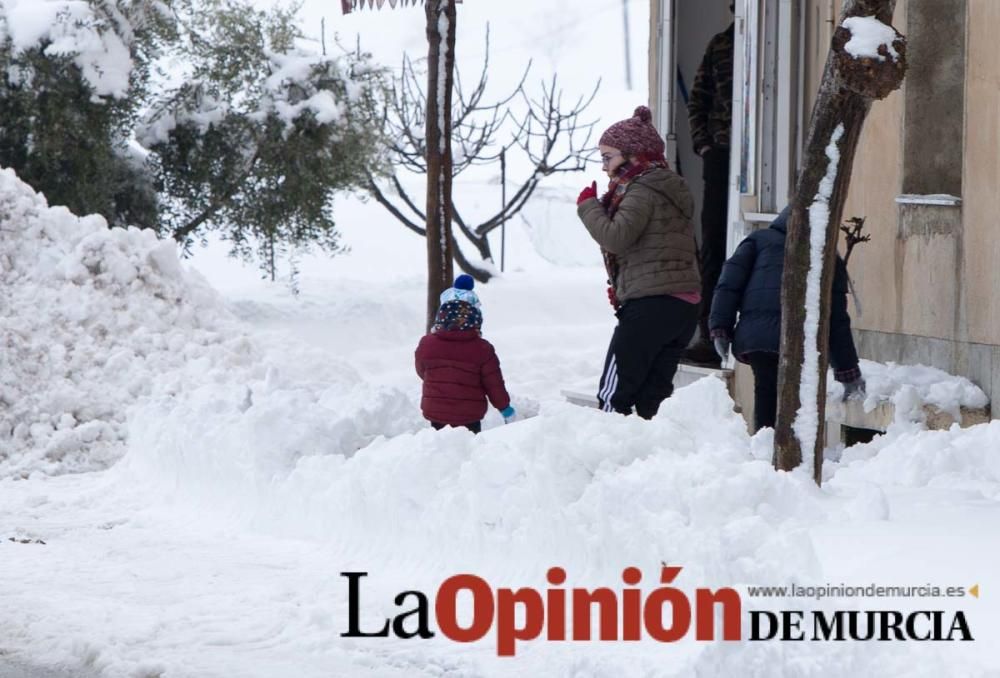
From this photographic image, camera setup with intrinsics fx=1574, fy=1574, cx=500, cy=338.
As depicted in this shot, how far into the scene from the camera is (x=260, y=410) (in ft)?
26.3

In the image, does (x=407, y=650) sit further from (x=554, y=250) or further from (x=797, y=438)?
(x=554, y=250)

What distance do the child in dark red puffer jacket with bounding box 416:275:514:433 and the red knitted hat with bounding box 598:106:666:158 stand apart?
1111mm

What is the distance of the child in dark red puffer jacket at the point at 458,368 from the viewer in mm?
7781

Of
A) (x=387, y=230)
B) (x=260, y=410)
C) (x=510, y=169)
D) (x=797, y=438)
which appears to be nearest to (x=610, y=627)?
(x=797, y=438)

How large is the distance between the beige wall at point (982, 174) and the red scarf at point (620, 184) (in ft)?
5.33

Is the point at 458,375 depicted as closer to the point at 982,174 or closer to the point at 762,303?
the point at 762,303

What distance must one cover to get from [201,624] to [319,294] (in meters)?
13.1

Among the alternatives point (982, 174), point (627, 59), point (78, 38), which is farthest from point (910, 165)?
point (627, 59)

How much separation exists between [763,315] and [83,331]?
5.16 metres

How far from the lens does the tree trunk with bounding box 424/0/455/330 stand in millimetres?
9820

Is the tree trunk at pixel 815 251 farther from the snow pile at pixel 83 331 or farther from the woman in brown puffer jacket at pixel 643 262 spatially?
the snow pile at pixel 83 331

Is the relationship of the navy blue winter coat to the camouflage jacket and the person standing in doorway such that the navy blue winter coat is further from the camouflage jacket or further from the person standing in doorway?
the camouflage jacket

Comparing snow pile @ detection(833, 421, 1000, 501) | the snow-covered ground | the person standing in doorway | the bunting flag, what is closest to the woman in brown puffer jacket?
the snow-covered ground

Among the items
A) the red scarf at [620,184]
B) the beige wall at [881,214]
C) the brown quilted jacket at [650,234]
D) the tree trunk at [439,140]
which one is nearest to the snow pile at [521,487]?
the brown quilted jacket at [650,234]
